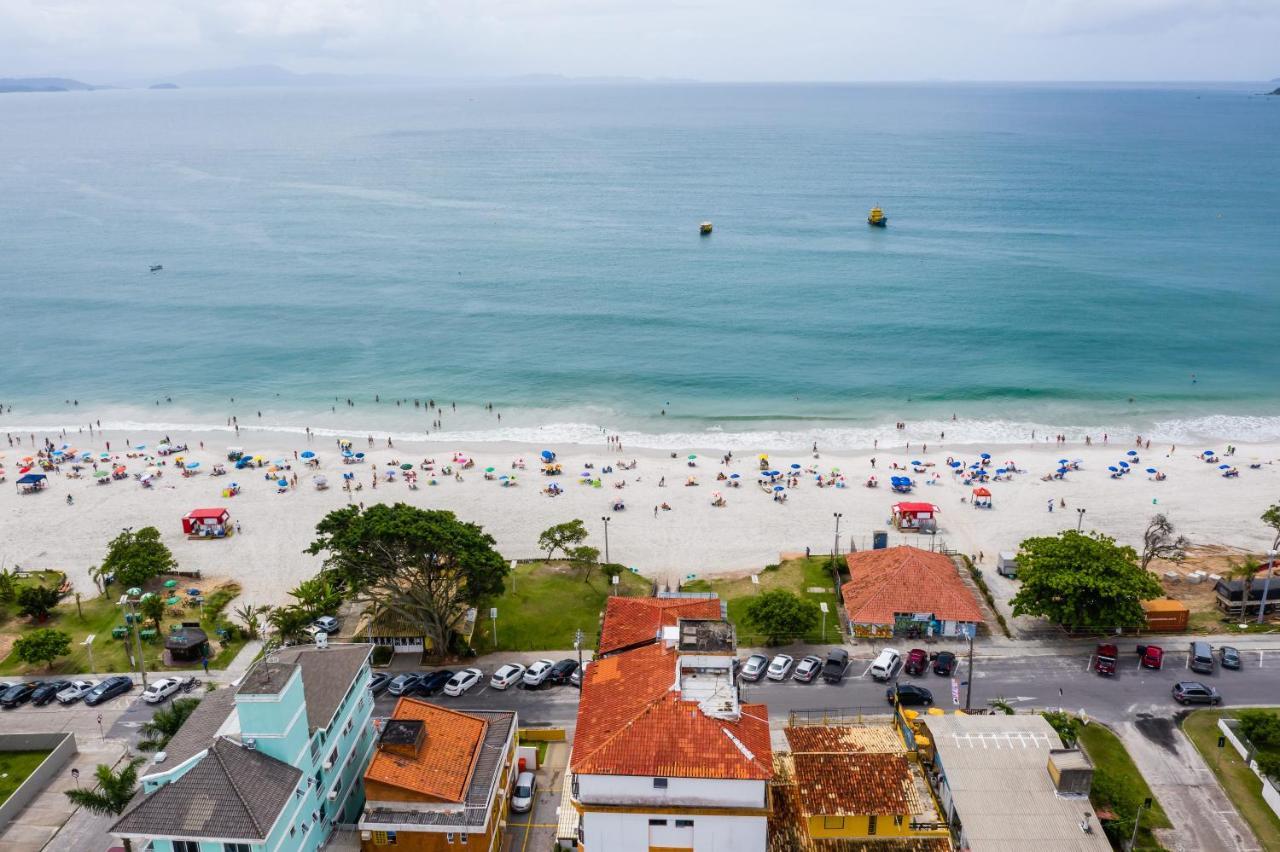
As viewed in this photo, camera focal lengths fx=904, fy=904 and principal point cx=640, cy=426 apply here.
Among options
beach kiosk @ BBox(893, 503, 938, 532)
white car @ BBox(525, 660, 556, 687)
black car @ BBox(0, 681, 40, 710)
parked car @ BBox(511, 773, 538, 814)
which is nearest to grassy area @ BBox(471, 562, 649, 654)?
white car @ BBox(525, 660, 556, 687)

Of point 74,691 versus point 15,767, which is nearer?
point 15,767

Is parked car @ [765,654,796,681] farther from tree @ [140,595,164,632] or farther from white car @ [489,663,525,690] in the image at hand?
tree @ [140,595,164,632]

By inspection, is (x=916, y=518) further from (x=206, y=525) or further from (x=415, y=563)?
(x=206, y=525)

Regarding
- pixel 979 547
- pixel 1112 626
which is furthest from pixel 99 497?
pixel 1112 626

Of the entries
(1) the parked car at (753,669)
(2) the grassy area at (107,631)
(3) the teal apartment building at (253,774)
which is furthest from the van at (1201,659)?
(2) the grassy area at (107,631)

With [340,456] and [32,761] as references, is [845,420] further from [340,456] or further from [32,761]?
[32,761]

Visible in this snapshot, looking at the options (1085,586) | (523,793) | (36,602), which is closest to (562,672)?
(523,793)
